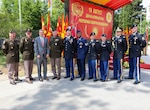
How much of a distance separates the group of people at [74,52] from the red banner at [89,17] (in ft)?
7.33

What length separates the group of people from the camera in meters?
7.10

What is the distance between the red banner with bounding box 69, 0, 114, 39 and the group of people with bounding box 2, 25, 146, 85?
223cm

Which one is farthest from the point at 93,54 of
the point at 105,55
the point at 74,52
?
the point at 74,52

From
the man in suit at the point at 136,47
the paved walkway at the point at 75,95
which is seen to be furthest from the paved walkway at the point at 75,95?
the man in suit at the point at 136,47

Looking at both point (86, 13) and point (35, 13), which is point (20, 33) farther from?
point (35, 13)

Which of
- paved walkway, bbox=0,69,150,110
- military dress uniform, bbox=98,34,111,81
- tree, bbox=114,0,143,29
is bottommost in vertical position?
paved walkway, bbox=0,69,150,110

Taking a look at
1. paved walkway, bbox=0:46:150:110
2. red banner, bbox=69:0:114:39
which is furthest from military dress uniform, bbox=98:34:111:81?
red banner, bbox=69:0:114:39

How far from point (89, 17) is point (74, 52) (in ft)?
12.9

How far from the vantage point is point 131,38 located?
7.18 meters

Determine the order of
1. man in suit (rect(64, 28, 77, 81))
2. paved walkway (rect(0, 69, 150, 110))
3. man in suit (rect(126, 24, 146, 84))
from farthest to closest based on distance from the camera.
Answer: man in suit (rect(64, 28, 77, 81)) → man in suit (rect(126, 24, 146, 84)) → paved walkway (rect(0, 69, 150, 110))

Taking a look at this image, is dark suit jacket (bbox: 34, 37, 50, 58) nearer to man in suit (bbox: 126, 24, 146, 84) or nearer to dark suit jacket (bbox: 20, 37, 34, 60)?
dark suit jacket (bbox: 20, 37, 34, 60)

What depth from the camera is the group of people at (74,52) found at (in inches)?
279

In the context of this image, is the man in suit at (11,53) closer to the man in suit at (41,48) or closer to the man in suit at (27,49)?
the man in suit at (27,49)

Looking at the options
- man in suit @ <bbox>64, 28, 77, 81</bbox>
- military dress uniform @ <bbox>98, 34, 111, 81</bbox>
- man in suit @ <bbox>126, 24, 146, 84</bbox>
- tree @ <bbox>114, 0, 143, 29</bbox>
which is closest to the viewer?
man in suit @ <bbox>126, 24, 146, 84</bbox>
